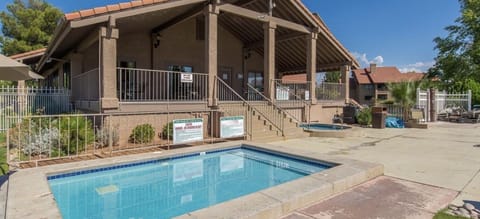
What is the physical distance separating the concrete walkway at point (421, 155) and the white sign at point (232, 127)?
1799 millimetres

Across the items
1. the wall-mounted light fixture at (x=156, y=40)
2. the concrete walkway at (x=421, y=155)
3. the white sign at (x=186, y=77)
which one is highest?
the wall-mounted light fixture at (x=156, y=40)

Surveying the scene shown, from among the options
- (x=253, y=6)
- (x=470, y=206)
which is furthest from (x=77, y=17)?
(x=470, y=206)

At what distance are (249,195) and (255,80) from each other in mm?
16239

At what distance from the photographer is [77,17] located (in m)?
8.67

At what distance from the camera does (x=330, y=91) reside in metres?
18.6

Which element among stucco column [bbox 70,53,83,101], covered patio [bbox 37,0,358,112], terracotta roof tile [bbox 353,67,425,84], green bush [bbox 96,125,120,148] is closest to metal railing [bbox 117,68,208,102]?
covered patio [bbox 37,0,358,112]

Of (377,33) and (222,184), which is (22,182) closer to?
(222,184)

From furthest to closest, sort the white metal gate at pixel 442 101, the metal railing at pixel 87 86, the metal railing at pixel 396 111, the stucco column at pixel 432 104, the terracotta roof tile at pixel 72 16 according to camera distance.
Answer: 1. the stucco column at pixel 432 104
2. the white metal gate at pixel 442 101
3. the metal railing at pixel 396 111
4. the metal railing at pixel 87 86
5. the terracotta roof tile at pixel 72 16

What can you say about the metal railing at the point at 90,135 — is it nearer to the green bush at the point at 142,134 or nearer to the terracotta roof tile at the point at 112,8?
the green bush at the point at 142,134

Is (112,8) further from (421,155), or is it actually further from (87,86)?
(421,155)

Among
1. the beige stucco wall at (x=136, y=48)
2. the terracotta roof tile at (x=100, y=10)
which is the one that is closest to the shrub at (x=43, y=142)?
the terracotta roof tile at (x=100, y=10)

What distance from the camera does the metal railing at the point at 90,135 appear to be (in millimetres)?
7595

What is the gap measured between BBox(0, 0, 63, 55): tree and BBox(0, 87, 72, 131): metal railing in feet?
48.9

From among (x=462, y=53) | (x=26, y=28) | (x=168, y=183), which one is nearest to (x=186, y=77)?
(x=168, y=183)
